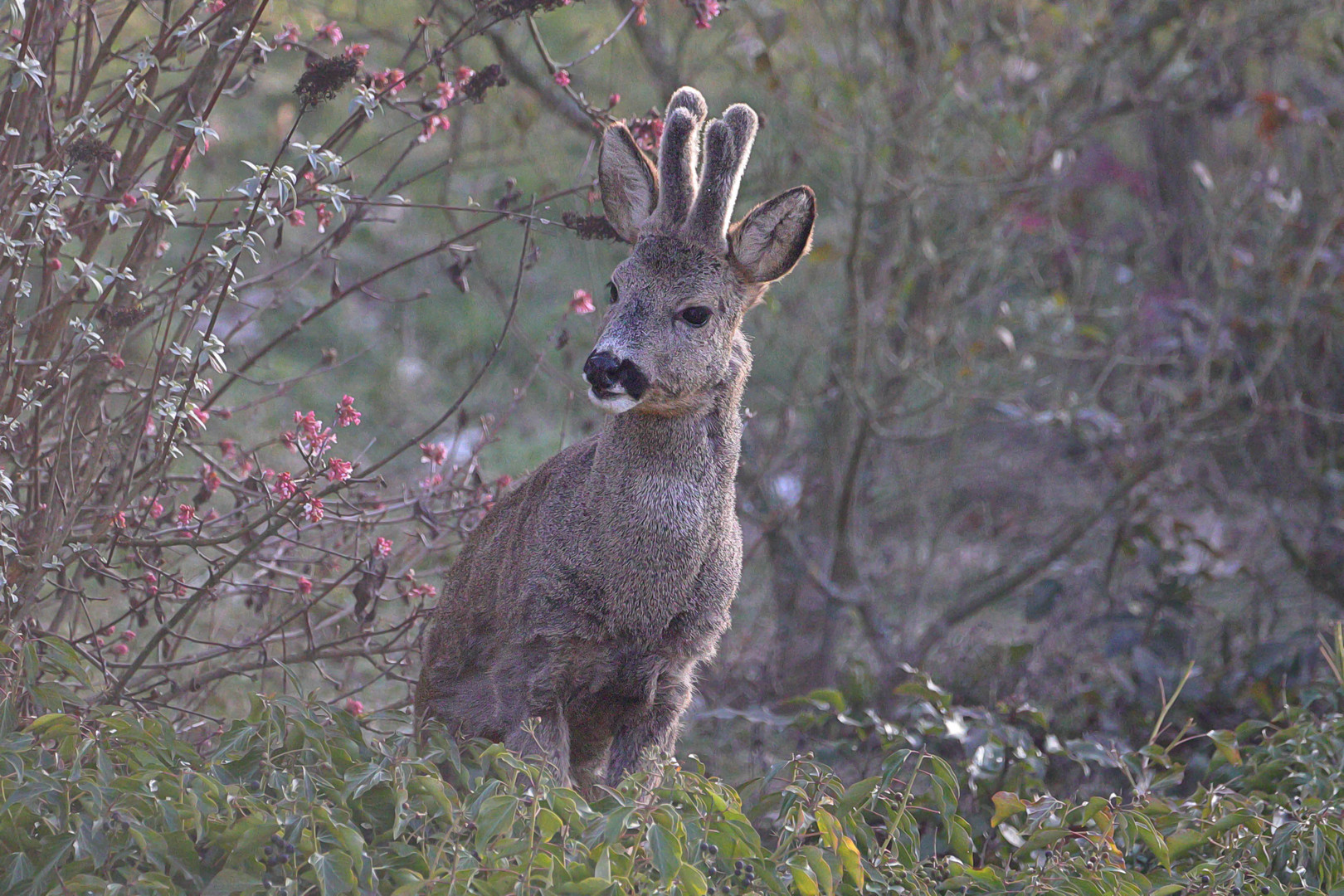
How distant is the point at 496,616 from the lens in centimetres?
352

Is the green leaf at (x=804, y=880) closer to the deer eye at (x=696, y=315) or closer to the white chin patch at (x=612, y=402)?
the white chin patch at (x=612, y=402)

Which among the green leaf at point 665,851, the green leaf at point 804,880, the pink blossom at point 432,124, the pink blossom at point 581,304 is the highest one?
the pink blossom at point 432,124

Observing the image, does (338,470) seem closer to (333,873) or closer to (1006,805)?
(333,873)

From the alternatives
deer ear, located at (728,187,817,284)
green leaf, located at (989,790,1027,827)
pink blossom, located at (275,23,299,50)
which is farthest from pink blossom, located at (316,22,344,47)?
green leaf, located at (989,790,1027,827)

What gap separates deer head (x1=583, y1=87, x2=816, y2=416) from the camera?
10.7 ft

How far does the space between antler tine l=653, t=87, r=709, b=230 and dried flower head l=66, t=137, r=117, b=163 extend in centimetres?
127

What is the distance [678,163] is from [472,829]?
1613 millimetres

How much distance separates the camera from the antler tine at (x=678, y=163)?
3.32 metres

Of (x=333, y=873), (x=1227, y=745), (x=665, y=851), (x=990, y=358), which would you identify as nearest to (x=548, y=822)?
(x=665, y=851)

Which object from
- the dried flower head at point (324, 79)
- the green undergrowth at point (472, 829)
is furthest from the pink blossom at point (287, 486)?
the dried flower head at point (324, 79)

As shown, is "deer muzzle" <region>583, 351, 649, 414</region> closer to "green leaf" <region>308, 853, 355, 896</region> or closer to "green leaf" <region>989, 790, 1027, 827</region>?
"green leaf" <region>308, 853, 355, 896</region>

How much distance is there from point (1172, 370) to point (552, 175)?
393 cm

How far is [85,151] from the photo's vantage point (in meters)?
3.14

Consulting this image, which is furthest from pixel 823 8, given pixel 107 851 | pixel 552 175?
pixel 107 851
